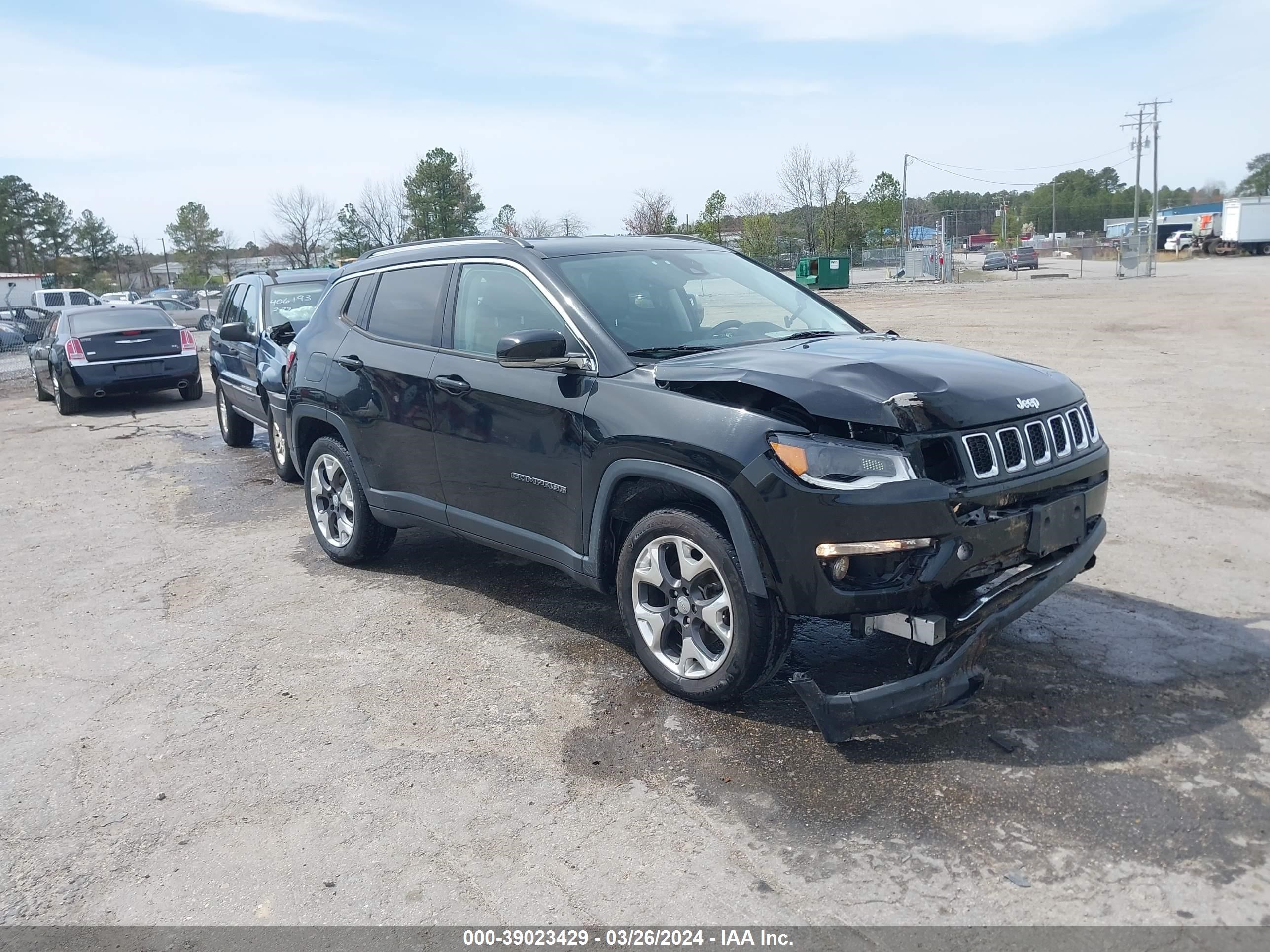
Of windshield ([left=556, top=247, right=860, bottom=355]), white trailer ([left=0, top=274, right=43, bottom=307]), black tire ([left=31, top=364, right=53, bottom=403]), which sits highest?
white trailer ([left=0, top=274, right=43, bottom=307])

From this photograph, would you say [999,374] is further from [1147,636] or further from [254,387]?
[254,387]

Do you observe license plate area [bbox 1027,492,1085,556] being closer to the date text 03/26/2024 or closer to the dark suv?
the dark suv

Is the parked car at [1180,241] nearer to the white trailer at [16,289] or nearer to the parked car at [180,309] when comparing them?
the parked car at [180,309]

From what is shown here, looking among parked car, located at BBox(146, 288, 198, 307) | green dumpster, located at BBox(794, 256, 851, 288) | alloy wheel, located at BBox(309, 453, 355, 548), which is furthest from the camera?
green dumpster, located at BBox(794, 256, 851, 288)

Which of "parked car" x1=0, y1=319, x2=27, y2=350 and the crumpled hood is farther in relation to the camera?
"parked car" x1=0, y1=319, x2=27, y2=350

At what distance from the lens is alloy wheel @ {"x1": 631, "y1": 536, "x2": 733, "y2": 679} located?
160 inches

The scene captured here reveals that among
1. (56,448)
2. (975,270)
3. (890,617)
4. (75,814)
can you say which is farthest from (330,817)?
(975,270)

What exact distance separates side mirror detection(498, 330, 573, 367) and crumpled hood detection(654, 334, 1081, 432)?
457 millimetres

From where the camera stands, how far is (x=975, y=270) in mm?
71500

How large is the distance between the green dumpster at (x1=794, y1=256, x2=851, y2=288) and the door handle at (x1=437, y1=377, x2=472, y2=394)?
43435 mm

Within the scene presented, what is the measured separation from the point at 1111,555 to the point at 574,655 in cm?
330

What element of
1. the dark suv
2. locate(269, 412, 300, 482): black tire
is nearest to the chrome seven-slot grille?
the dark suv

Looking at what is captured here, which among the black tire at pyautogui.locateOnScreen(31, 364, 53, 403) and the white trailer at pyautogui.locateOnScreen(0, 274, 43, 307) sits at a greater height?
the white trailer at pyautogui.locateOnScreen(0, 274, 43, 307)

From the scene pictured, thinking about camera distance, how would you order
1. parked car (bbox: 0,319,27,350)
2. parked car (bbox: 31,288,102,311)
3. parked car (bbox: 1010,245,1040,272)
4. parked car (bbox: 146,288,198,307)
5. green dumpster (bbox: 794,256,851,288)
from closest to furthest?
parked car (bbox: 0,319,27,350) < parked car (bbox: 31,288,102,311) < parked car (bbox: 146,288,198,307) < green dumpster (bbox: 794,256,851,288) < parked car (bbox: 1010,245,1040,272)
